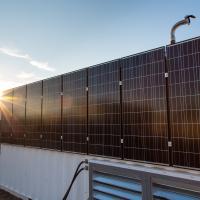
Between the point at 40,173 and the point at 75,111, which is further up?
the point at 75,111

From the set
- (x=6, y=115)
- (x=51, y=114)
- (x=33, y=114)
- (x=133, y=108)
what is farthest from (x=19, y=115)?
(x=133, y=108)

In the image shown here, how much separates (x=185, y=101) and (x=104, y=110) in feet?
10.8

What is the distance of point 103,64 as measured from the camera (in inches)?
376

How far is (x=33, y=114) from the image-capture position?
14.2 metres

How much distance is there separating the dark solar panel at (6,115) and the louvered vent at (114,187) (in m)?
9.93

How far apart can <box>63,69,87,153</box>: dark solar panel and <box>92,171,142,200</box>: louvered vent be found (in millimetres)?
1732

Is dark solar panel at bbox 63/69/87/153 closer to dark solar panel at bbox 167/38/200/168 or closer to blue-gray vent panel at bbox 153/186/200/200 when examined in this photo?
blue-gray vent panel at bbox 153/186/200/200

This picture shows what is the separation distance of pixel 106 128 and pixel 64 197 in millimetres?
3619

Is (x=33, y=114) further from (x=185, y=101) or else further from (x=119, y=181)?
(x=185, y=101)

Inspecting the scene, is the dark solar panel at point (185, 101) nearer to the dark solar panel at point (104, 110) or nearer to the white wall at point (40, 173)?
the dark solar panel at point (104, 110)

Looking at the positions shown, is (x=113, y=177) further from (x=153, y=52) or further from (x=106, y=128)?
(x=153, y=52)

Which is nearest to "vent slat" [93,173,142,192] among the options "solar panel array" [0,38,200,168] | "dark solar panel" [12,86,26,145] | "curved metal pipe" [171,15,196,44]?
"solar panel array" [0,38,200,168]

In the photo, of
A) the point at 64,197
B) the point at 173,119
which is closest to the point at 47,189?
the point at 64,197

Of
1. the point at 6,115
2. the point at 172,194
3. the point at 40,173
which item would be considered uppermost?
the point at 6,115
